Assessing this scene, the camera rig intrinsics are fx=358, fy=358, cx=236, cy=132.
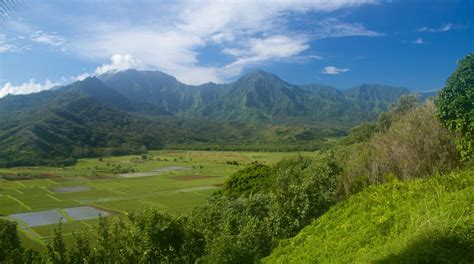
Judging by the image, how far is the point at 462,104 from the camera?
1381 cm

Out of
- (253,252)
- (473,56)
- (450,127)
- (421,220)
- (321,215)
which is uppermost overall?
(473,56)

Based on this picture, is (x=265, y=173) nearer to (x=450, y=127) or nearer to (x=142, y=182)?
(x=450, y=127)

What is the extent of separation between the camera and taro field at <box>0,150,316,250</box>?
55656mm

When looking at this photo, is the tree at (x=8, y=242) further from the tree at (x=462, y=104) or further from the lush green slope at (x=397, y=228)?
the tree at (x=462, y=104)

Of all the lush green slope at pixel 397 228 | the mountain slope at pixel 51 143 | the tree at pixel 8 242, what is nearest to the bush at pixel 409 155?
the lush green slope at pixel 397 228

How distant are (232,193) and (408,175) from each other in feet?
90.7

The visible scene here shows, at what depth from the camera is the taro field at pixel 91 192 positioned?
55656mm

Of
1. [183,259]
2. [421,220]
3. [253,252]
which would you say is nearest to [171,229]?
[183,259]

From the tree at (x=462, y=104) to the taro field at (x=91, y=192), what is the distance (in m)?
25.0

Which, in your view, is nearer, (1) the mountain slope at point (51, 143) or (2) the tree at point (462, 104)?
(2) the tree at point (462, 104)

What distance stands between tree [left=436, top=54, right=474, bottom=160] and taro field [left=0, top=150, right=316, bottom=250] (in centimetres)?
2496

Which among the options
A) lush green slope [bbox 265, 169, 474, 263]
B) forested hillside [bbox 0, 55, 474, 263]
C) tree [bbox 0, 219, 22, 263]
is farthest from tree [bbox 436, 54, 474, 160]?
tree [bbox 0, 219, 22, 263]

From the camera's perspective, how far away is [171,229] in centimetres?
1709

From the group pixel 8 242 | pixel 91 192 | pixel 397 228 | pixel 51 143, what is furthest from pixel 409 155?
pixel 51 143
